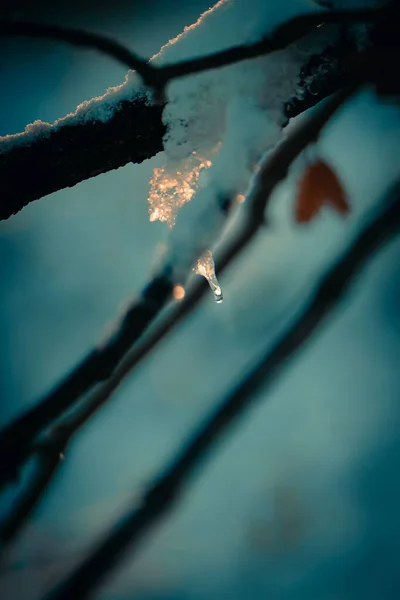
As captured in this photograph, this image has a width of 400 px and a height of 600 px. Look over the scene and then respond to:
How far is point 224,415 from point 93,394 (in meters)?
0.24

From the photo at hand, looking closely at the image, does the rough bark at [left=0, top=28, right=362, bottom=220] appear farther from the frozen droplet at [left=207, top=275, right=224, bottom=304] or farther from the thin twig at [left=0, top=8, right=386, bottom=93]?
the frozen droplet at [left=207, top=275, right=224, bottom=304]

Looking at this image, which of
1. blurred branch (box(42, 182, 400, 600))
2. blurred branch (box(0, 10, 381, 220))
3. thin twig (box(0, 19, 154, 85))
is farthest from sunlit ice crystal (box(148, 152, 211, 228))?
blurred branch (box(42, 182, 400, 600))

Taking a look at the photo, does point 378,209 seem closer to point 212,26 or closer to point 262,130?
point 262,130

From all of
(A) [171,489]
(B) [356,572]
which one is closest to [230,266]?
(A) [171,489]

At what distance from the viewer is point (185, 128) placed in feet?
1.82

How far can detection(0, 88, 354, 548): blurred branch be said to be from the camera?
500mm

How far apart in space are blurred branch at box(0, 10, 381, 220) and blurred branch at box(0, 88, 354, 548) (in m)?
0.05

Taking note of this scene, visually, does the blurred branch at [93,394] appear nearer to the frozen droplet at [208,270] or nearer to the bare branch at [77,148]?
the frozen droplet at [208,270]

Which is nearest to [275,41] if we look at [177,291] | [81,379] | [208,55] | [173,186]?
[208,55]

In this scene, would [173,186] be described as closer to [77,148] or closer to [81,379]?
[77,148]

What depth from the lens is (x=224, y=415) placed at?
602 mm

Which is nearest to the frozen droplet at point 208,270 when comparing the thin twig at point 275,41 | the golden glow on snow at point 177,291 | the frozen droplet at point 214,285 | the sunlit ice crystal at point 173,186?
the frozen droplet at point 214,285

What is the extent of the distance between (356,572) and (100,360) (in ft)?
Answer: 39.0

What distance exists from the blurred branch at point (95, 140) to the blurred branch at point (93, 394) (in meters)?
0.05
